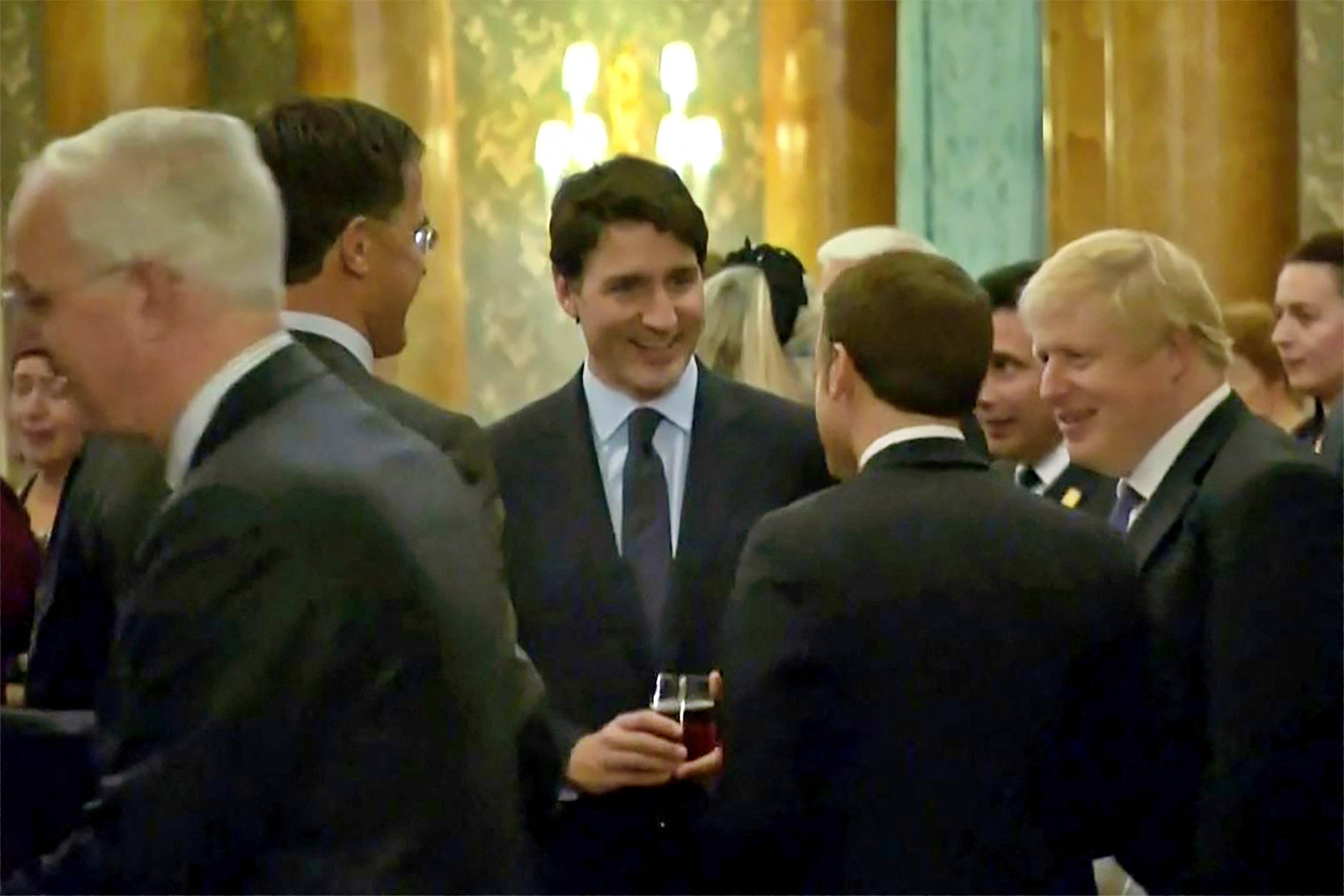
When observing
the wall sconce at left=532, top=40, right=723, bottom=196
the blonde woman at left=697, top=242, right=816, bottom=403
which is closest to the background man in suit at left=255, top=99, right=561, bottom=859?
the blonde woman at left=697, top=242, right=816, bottom=403

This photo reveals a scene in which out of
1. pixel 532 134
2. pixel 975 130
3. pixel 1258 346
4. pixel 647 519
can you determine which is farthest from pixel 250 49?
pixel 647 519

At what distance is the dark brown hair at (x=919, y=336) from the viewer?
93.7 inches

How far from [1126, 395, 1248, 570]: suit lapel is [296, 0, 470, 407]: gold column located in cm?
591

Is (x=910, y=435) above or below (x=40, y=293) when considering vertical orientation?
below

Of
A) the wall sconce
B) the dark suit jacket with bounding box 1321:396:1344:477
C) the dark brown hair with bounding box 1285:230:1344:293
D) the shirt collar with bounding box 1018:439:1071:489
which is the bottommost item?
the shirt collar with bounding box 1018:439:1071:489

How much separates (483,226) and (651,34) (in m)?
1.31

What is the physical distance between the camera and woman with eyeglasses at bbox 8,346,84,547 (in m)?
3.85

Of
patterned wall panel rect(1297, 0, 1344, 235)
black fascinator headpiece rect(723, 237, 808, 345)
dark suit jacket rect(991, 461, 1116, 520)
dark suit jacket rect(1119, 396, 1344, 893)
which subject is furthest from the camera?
patterned wall panel rect(1297, 0, 1344, 235)

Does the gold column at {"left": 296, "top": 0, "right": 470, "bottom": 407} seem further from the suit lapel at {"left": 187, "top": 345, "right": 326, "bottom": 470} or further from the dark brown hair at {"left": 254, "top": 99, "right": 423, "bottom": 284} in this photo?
the suit lapel at {"left": 187, "top": 345, "right": 326, "bottom": 470}

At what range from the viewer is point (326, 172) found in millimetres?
2459

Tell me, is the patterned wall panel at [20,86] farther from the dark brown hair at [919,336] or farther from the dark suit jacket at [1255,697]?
the dark suit jacket at [1255,697]

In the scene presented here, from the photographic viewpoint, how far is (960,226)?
7949 millimetres

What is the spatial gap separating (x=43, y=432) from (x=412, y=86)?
4759 mm

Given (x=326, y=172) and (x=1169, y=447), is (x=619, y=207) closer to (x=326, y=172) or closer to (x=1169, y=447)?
(x=326, y=172)
